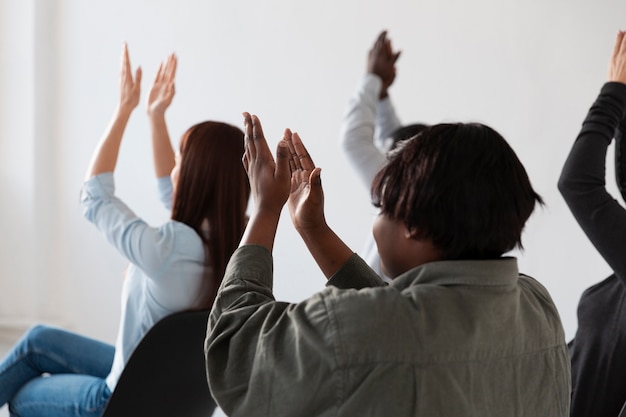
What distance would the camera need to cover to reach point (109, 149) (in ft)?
7.04

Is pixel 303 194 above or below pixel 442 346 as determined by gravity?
above

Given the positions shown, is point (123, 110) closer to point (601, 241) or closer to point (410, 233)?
point (601, 241)

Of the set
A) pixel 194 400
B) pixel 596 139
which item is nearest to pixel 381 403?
pixel 596 139


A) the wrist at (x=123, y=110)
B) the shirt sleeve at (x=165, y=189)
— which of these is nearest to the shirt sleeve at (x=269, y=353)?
the wrist at (x=123, y=110)

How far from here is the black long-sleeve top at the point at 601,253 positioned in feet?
4.78

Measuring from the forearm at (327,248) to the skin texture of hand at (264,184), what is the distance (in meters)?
0.11

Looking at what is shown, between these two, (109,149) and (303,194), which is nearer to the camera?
(303,194)

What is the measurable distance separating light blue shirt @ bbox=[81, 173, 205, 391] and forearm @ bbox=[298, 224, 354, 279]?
2.80 ft

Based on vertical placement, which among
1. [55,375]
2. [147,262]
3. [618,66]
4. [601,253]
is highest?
[618,66]

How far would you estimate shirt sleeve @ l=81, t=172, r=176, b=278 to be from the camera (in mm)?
1959

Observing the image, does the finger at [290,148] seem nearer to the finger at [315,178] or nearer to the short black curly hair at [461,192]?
the finger at [315,178]

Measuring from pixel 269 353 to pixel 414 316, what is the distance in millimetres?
161

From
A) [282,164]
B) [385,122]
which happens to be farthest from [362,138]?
[282,164]

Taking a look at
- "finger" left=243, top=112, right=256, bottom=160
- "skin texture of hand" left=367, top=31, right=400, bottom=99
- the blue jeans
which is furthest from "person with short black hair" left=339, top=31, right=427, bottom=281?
"finger" left=243, top=112, right=256, bottom=160
